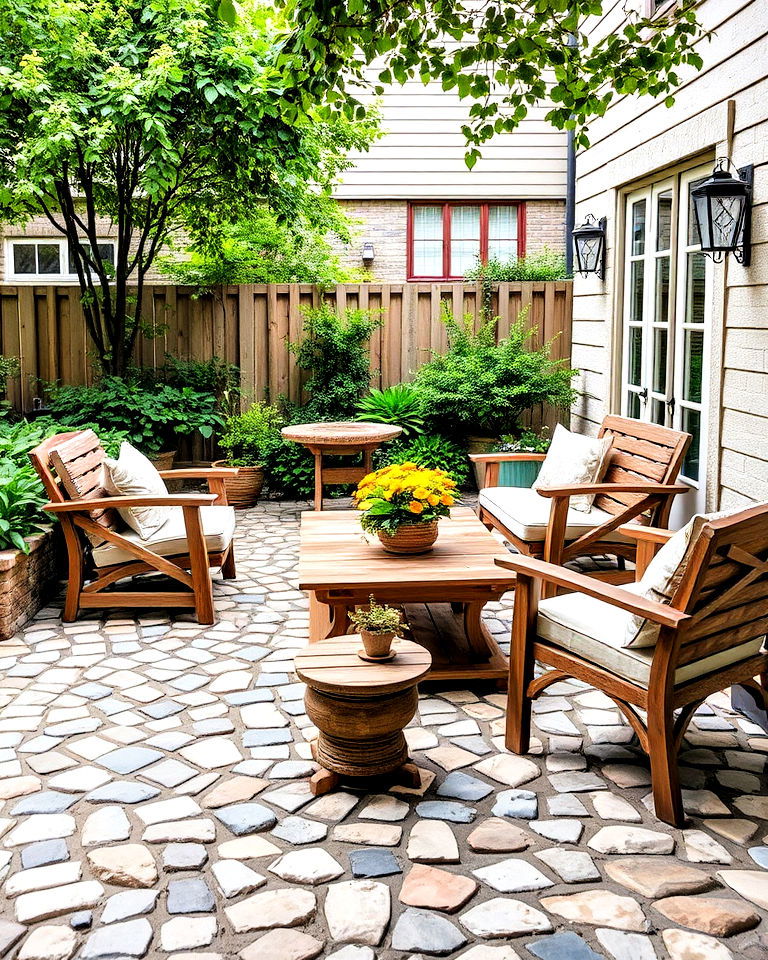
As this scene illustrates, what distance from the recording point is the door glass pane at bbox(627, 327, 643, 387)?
6.66 metres

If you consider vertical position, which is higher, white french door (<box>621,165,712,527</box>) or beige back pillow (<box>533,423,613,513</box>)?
white french door (<box>621,165,712,527</box>)

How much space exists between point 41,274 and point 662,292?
27.3ft

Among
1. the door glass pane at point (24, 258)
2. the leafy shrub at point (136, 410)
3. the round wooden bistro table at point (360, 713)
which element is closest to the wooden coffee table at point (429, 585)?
the round wooden bistro table at point (360, 713)

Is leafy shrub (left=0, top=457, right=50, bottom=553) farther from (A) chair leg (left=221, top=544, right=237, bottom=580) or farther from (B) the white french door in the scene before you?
(B) the white french door

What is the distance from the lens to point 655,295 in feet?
20.7

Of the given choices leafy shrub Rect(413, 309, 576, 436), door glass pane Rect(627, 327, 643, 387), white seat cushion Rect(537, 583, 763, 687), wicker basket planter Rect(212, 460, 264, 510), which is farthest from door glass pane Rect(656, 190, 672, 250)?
wicker basket planter Rect(212, 460, 264, 510)

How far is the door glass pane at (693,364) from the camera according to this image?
5.55m

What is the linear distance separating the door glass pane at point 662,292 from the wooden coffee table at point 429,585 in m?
2.10

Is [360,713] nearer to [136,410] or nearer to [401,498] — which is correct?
[401,498]

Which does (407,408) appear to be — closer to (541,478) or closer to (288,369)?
(288,369)

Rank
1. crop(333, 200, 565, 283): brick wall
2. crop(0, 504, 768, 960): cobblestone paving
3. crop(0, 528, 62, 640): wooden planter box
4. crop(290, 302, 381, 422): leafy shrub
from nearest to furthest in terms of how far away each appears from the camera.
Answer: crop(0, 504, 768, 960): cobblestone paving < crop(0, 528, 62, 640): wooden planter box < crop(290, 302, 381, 422): leafy shrub < crop(333, 200, 565, 283): brick wall

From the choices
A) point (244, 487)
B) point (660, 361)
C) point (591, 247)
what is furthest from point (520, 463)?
point (244, 487)

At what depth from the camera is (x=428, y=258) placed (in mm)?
12414

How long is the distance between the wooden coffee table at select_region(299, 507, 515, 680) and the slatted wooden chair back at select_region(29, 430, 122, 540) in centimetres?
115
